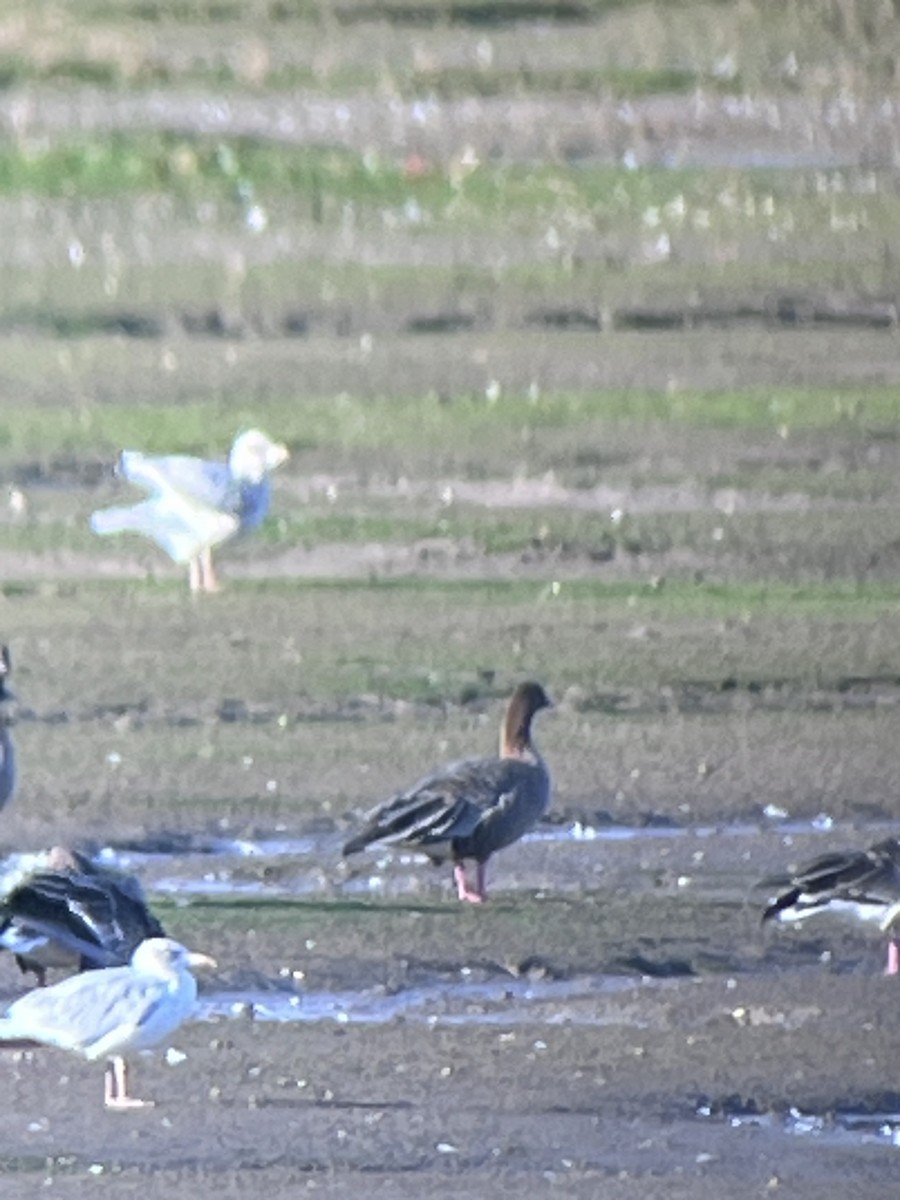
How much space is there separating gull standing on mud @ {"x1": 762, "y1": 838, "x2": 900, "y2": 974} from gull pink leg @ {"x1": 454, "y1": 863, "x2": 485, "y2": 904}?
639 mm

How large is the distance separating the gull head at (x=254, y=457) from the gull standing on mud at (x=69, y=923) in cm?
330

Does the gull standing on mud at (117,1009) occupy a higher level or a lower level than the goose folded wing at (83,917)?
lower

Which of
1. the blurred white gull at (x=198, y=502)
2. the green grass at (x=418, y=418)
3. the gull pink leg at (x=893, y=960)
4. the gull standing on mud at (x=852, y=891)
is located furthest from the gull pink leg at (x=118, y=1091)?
the green grass at (x=418, y=418)

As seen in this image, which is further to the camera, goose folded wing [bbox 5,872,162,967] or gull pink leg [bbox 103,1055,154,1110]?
goose folded wing [bbox 5,872,162,967]

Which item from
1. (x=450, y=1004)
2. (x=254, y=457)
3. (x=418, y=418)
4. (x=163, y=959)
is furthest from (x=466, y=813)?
(x=418, y=418)

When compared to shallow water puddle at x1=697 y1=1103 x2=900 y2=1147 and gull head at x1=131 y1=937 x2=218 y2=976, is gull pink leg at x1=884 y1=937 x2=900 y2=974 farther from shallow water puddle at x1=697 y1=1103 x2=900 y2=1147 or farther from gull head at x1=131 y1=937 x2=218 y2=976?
gull head at x1=131 y1=937 x2=218 y2=976

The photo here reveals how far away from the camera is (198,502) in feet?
29.9

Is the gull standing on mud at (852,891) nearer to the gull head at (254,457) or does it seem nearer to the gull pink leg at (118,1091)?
the gull pink leg at (118,1091)

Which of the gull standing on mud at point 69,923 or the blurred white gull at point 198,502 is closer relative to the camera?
the gull standing on mud at point 69,923

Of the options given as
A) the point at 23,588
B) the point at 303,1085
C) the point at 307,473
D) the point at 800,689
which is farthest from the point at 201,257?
the point at 303,1085

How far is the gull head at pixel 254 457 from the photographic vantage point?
9453 millimetres

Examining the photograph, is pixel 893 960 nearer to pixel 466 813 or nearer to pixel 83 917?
pixel 466 813

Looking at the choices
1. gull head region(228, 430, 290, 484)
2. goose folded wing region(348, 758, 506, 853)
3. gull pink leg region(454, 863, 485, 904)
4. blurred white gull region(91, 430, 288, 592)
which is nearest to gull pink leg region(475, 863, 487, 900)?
gull pink leg region(454, 863, 485, 904)

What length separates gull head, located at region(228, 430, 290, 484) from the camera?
9.45 m
